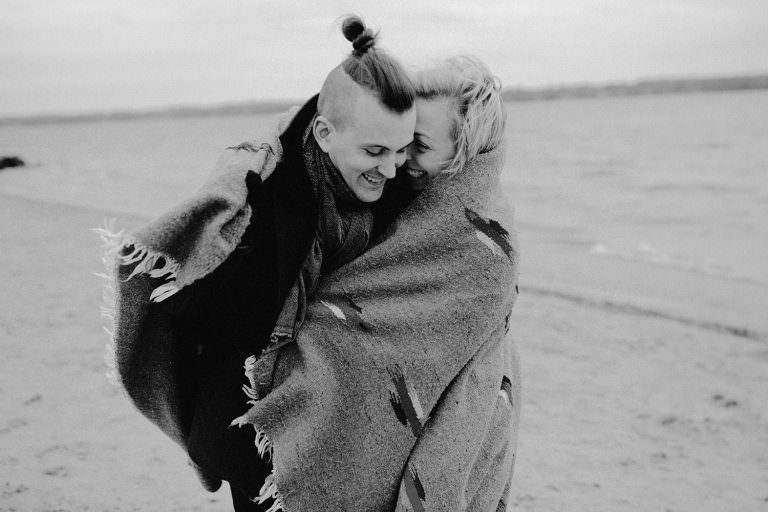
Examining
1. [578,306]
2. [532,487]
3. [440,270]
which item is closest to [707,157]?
[578,306]

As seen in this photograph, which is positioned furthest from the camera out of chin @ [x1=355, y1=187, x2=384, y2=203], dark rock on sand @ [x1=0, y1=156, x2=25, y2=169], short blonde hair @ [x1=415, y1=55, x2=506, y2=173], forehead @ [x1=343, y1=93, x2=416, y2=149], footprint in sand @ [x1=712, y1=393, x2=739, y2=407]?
dark rock on sand @ [x1=0, y1=156, x2=25, y2=169]

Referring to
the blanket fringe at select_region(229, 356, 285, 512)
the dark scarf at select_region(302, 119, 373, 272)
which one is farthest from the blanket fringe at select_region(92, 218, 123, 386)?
the dark scarf at select_region(302, 119, 373, 272)

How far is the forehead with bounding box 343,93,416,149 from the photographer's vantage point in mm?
1832

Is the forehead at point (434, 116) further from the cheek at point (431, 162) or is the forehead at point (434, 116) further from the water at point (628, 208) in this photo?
the water at point (628, 208)

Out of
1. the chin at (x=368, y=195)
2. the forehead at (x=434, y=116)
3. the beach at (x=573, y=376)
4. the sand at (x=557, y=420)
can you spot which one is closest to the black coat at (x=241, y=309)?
the chin at (x=368, y=195)

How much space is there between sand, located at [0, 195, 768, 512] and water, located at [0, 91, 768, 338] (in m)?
1.21

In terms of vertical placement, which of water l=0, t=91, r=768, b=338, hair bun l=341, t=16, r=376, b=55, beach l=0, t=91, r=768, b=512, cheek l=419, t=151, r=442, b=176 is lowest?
water l=0, t=91, r=768, b=338

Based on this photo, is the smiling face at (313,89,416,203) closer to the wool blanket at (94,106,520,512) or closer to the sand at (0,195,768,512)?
the wool blanket at (94,106,520,512)

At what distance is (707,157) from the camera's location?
2333 cm

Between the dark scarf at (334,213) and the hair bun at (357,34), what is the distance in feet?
0.79

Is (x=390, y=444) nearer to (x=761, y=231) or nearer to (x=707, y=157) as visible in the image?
(x=761, y=231)

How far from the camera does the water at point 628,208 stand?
7.69m

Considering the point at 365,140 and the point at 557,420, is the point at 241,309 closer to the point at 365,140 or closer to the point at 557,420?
the point at 365,140

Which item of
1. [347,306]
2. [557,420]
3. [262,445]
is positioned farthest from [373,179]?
[557,420]
